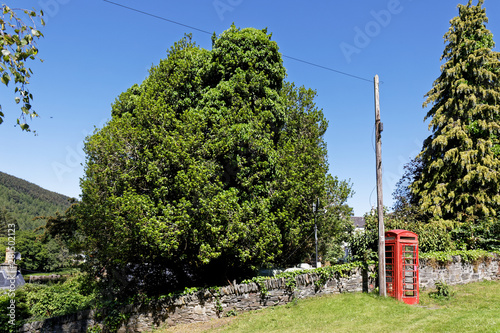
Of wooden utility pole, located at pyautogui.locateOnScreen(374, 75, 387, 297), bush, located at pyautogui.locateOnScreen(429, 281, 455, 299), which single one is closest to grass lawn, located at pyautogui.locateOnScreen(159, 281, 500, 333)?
bush, located at pyautogui.locateOnScreen(429, 281, 455, 299)

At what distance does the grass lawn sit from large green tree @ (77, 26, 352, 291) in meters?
2.47

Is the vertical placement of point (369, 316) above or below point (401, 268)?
below

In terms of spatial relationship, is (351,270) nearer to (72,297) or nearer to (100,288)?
(100,288)

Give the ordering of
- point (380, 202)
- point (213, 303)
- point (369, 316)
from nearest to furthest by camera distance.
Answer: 1. point (369, 316)
2. point (213, 303)
3. point (380, 202)

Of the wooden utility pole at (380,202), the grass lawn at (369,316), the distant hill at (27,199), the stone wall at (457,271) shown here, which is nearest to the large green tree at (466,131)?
the stone wall at (457,271)

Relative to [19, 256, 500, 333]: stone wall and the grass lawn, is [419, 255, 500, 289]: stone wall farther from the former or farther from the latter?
[19, 256, 500, 333]: stone wall

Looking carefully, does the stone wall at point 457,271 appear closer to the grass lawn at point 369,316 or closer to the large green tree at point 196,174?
the grass lawn at point 369,316

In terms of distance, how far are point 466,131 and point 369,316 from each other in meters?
17.9

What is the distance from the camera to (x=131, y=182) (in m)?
14.4

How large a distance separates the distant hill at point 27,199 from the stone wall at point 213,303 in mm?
126245

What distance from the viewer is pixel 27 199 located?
147 meters

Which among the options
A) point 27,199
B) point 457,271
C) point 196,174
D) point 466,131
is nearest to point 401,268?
point 457,271

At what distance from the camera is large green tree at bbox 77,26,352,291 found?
1299 cm

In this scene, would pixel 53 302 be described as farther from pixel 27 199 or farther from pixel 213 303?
pixel 27 199
